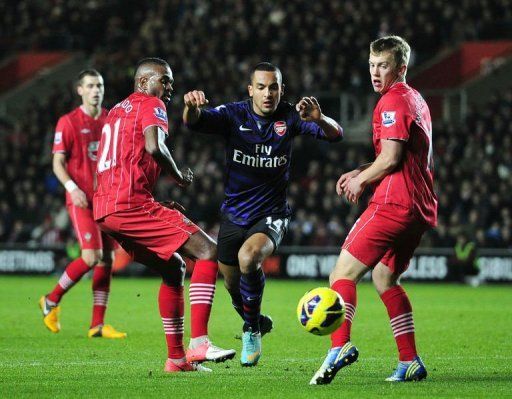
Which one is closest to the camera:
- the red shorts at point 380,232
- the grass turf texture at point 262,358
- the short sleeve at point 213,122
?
the grass turf texture at point 262,358

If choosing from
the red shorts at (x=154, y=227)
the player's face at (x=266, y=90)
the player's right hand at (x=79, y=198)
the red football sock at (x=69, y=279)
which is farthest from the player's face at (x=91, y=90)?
the red shorts at (x=154, y=227)

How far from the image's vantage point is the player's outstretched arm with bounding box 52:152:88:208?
1109 cm

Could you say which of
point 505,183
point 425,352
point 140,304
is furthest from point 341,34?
point 425,352

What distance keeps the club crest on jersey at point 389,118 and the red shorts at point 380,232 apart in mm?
593

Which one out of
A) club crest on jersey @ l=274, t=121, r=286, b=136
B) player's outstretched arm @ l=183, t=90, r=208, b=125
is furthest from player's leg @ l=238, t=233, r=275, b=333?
player's outstretched arm @ l=183, t=90, r=208, b=125

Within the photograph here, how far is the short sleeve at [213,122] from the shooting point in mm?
8828

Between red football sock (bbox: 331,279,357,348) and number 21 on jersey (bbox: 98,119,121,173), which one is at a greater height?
number 21 on jersey (bbox: 98,119,121,173)

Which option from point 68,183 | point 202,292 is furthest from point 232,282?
point 68,183

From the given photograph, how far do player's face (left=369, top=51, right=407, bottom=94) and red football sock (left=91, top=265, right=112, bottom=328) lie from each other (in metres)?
4.94

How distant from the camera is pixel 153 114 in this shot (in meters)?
8.20

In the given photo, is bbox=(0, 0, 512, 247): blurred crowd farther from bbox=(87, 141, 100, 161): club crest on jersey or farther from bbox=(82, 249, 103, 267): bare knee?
bbox=(82, 249, 103, 267): bare knee

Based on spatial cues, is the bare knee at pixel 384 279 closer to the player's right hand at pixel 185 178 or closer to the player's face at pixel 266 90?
the player's right hand at pixel 185 178

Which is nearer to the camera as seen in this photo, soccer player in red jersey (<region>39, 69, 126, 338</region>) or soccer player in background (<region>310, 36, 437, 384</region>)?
soccer player in background (<region>310, 36, 437, 384</region>)

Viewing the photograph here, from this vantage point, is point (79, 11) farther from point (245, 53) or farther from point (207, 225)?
point (207, 225)
